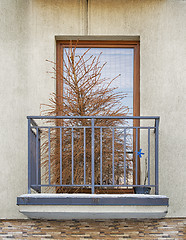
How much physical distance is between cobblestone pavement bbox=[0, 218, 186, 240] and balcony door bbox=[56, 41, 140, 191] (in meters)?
1.66

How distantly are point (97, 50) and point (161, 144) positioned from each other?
1.89 meters

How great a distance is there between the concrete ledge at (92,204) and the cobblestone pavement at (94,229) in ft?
3.30

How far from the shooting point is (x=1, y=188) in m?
7.25

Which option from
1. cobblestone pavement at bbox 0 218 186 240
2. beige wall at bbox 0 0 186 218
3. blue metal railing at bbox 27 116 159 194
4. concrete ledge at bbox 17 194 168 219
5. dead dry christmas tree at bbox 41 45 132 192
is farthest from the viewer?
beige wall at bbox 0 0 186 218

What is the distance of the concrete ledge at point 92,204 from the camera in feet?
19.9

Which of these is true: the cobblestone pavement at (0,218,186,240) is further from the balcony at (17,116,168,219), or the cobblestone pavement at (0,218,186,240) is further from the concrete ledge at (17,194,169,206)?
the concrete ledge at (17,194,169,206)

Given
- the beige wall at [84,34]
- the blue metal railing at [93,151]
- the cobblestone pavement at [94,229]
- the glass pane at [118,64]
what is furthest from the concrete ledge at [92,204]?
the glass pane at [118,64]

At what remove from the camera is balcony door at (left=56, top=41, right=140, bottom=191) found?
25.7 feet

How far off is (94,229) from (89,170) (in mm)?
924

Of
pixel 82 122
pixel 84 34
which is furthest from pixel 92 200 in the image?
pixel 84 34

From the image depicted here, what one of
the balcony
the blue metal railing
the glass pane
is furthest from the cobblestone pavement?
the glass pane

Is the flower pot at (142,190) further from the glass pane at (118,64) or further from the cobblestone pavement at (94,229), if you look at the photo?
the glass pane at (118,64)

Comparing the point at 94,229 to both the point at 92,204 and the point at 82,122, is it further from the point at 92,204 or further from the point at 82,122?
the point at 82,122

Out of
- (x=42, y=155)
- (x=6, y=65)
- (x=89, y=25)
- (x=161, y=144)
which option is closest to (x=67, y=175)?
(x=42, y=155)
